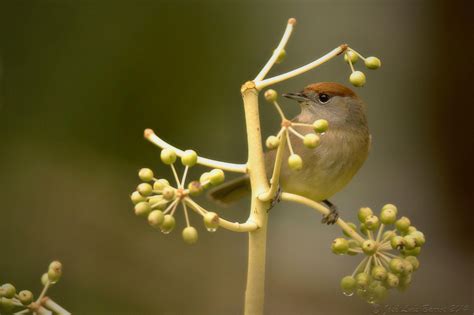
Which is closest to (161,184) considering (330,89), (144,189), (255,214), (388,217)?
(144,189)

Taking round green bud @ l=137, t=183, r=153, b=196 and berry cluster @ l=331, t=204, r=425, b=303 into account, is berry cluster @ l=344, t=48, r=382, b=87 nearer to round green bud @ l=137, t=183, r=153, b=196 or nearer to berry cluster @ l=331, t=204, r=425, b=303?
berry cluster @ l=331, t=204, r=425, b=303

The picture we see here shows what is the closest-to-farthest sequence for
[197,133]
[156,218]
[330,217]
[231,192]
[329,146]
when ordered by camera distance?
[156,218] → [330,217] → [329,146] → [231,192] → [197,133]

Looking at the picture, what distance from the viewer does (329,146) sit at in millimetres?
2932

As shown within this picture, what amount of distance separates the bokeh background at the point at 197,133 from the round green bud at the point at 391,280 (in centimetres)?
256

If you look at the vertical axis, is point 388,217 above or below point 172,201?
above

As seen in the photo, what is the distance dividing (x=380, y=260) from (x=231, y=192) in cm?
196

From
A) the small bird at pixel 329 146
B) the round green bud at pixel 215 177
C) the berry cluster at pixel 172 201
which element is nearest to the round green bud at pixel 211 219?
the berry cluster at pixel 172 201

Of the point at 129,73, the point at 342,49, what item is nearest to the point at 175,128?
the point at 129,73

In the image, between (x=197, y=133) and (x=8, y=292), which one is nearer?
(x=8, y=292)

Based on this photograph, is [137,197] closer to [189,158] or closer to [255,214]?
[189,158]

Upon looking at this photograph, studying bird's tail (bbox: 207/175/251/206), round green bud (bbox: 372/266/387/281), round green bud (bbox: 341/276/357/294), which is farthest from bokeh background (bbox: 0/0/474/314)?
round green bud (bbox: 372/266/387/281)

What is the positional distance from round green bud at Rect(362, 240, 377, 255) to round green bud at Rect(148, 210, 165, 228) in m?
0.51

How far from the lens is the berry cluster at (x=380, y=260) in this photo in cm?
153

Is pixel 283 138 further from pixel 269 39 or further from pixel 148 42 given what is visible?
pixel 269 39
